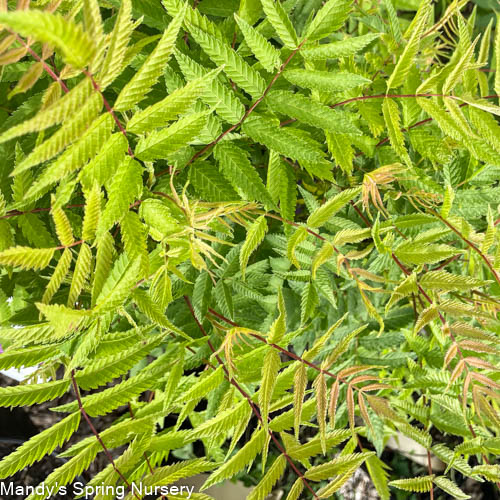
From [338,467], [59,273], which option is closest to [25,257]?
[59,273]

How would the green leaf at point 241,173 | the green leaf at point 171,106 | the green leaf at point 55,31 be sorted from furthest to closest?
1. the green leaf at point 241,173
2. the green leaf at point 171,106
3. the green leaf at point 55,31

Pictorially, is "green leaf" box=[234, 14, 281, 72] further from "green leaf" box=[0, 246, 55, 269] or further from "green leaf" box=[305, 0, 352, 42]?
"green leaf" box=[0, 246, 55, 269]

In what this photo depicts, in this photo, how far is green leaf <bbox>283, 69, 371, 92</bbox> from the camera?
406 millimetres

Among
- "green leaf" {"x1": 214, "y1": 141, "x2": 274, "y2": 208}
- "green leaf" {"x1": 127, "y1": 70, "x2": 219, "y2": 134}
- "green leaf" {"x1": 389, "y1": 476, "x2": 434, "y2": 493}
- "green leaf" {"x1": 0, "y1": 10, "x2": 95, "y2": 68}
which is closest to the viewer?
"green leaf" {"x1": 0, "y1": 10, "x2": 95, "y2": 68}

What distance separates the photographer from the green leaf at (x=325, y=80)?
406 mm

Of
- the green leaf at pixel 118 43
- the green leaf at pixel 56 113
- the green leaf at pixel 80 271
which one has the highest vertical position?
the green leaf at pixel 118 43

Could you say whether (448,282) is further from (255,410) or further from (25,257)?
(25,257)

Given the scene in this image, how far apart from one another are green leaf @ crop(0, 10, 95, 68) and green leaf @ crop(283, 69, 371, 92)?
22 centimetres

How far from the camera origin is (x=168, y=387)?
0.45m

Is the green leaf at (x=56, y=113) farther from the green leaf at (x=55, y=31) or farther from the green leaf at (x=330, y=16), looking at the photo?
the green leaf at (x=330, y=16)

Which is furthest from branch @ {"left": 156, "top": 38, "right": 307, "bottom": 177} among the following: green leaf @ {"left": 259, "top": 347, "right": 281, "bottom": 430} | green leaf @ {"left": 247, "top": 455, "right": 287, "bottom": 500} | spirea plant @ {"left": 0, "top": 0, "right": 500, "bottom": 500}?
green leaf @ {"left": 247, "top": 455, "right": 287, "bottom": 500}

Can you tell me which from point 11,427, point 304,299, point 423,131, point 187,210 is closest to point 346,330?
point 304,299

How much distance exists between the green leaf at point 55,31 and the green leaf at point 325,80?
0.72 ft

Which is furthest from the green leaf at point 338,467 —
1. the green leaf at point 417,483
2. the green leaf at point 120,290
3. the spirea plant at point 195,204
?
the green leaf at point 120,290
